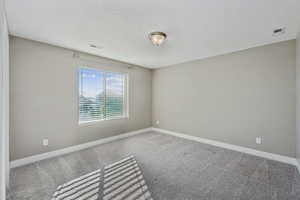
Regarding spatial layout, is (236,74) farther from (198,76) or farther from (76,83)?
(76,83)

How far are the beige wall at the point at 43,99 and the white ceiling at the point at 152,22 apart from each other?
1.06ft

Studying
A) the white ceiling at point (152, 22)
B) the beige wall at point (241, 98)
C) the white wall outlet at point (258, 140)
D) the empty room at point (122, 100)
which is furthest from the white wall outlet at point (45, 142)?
the white wall outlet at point (258, 140)

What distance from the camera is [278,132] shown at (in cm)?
273

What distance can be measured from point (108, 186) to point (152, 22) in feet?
8.34

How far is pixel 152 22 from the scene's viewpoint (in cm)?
204

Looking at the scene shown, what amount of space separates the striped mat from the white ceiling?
2.45 m

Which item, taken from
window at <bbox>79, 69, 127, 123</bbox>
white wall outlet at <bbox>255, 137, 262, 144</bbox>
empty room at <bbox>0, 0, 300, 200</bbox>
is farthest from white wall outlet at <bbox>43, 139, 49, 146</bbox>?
white wall outlet at <bbox>255, 137, 262, 144</bbox>

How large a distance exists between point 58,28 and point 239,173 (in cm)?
394

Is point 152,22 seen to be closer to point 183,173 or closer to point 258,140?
point 183,173

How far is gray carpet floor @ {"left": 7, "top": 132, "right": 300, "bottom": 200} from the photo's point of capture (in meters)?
1.79

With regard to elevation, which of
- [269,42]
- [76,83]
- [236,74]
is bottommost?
[76,83]

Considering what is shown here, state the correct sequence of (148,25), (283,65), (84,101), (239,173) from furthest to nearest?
1. (84,101)
2. (283,65)
3. (239,173)
4. (148,25)

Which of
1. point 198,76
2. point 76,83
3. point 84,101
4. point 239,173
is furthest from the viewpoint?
point 198,76

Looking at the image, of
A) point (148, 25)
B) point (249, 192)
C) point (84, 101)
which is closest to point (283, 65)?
point (249, 192)
